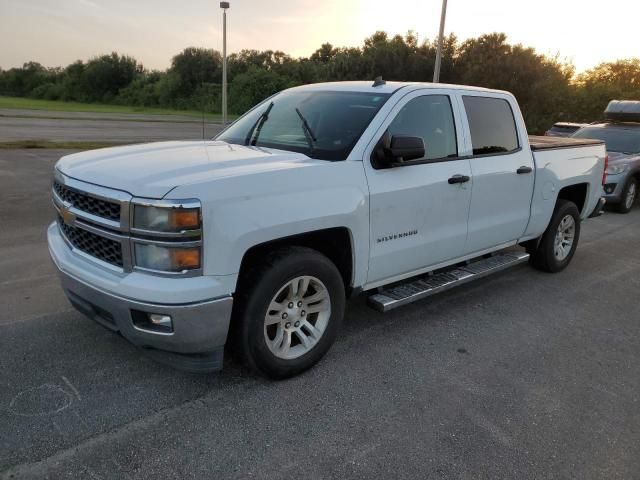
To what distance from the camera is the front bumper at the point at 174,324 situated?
9.02 feet

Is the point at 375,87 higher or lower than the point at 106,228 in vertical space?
higher

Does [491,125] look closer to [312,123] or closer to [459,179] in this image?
[459,179]

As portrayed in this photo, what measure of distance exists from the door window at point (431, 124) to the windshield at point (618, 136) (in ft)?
27.1

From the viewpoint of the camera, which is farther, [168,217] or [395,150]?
[395,150]

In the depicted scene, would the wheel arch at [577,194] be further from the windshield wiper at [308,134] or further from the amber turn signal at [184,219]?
the amber turn signal at [184,219]

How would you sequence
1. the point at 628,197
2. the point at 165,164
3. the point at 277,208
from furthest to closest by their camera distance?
the point at 628,197, the point at 165,164, the point at 277,208

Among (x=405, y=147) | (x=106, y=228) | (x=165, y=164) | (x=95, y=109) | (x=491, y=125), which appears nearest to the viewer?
(x=106, y=228)

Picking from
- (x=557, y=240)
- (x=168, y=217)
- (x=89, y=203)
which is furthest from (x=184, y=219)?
(x=557, y=240)

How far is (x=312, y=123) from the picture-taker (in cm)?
398

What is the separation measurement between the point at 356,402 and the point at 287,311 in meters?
0.71

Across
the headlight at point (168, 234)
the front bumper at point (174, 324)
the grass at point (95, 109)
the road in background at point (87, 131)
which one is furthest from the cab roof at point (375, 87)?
the grass at point (95, 109)

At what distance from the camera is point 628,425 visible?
3141 millimetres

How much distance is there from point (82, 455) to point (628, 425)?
312 centimetres

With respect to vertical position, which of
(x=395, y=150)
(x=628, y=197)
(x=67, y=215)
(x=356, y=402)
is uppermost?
(x=395, y=150)
